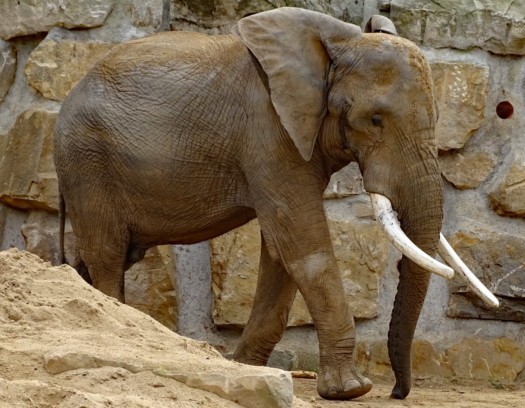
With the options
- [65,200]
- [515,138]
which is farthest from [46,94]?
[515,138]

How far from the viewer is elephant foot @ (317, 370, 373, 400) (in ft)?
18.2

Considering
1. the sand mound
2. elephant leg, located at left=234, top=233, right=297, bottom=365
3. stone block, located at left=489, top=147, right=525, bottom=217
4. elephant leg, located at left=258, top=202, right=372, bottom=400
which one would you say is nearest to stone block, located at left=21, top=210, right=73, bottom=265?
elephant leg, located at left=234, top=233, right=297, bottom=365

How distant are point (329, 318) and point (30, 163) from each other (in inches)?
66.3

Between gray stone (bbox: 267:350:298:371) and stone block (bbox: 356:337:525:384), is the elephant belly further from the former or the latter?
stone block (bbox: 356:337:525:384)

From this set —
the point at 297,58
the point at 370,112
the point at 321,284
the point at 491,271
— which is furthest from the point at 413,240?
the point at 491,271

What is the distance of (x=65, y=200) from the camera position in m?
6.09

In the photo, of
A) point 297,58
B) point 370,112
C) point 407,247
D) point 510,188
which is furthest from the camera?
point 510,188

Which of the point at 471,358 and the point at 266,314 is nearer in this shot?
the point at 266,314

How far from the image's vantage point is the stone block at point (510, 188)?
641cm

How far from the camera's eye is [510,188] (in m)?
6.41

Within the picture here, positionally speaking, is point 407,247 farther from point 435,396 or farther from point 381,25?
point 381,25

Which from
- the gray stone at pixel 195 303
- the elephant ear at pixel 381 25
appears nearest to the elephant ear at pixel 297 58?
the elephant ear at pixel 381 25

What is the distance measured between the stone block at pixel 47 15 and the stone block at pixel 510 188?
5.98 ft

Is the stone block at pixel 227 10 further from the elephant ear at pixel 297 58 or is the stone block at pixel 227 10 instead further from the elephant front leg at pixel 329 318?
the elephant front leg at pixel 329 318
